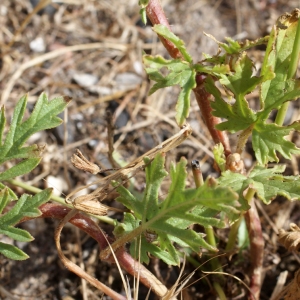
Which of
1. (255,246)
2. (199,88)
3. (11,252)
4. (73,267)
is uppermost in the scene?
Answer: (199,88)

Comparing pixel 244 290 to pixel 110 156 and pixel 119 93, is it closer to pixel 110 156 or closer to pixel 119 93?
pixel 110 156

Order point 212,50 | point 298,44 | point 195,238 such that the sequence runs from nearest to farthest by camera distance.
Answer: point 195,238, point 298,44, point 212,50

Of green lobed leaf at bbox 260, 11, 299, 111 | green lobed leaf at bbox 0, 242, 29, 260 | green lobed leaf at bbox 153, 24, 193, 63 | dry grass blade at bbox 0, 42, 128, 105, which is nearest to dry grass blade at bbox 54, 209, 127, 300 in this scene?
green lobed leaf at bbox 0, 242, 29, 260

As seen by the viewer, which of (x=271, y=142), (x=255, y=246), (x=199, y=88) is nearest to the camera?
(x=271, y=142)

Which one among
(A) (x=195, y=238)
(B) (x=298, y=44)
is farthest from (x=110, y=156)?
(B) (x=298, y=44)

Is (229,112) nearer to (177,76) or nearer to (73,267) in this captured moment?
(177,76)

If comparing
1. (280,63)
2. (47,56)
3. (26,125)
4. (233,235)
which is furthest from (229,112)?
(47,56)
